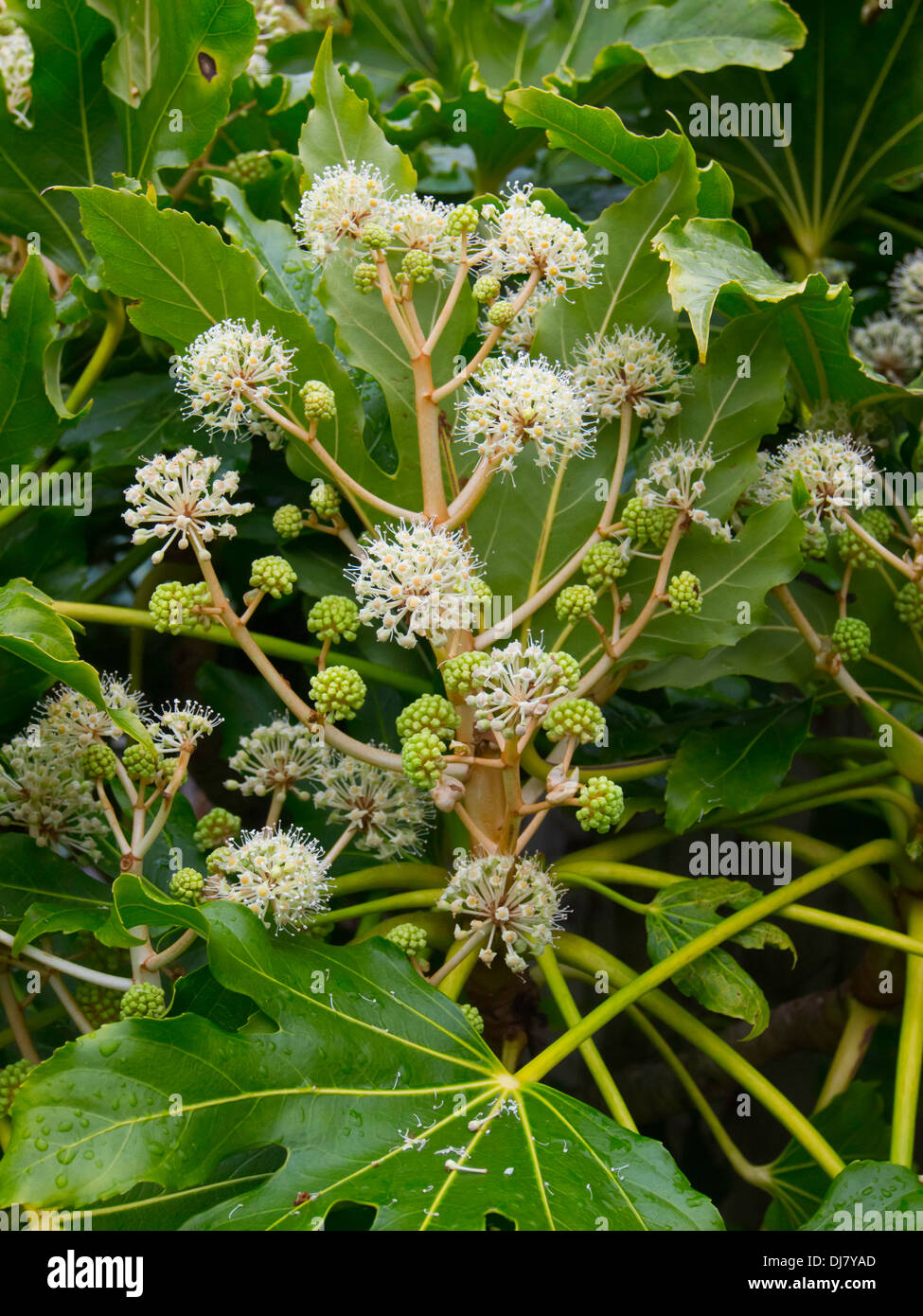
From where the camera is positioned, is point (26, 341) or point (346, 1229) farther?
point (26, 341)

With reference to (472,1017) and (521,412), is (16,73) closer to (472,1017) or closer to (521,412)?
(521,412)

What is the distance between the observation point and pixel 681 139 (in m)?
0.83

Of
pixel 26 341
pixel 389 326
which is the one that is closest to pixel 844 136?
pixel 389 326

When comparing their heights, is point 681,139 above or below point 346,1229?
above

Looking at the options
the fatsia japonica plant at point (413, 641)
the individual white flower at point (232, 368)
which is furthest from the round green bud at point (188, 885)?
the individual white flower at point (232, 368)

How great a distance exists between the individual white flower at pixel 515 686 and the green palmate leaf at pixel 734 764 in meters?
0.21

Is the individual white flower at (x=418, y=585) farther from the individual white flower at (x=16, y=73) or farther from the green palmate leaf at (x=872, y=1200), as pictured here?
the individual white flower at (x=16, y=73)

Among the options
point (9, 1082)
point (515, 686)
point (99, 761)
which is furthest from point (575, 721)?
point (9, 1082)

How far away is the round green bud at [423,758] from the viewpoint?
29.2 inches

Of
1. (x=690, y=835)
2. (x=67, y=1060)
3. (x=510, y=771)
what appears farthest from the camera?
(x=690, y=835)

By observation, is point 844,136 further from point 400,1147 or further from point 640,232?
point 400,1147

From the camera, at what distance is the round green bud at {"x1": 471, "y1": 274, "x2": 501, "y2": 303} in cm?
84

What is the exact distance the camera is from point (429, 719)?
2.55ft
